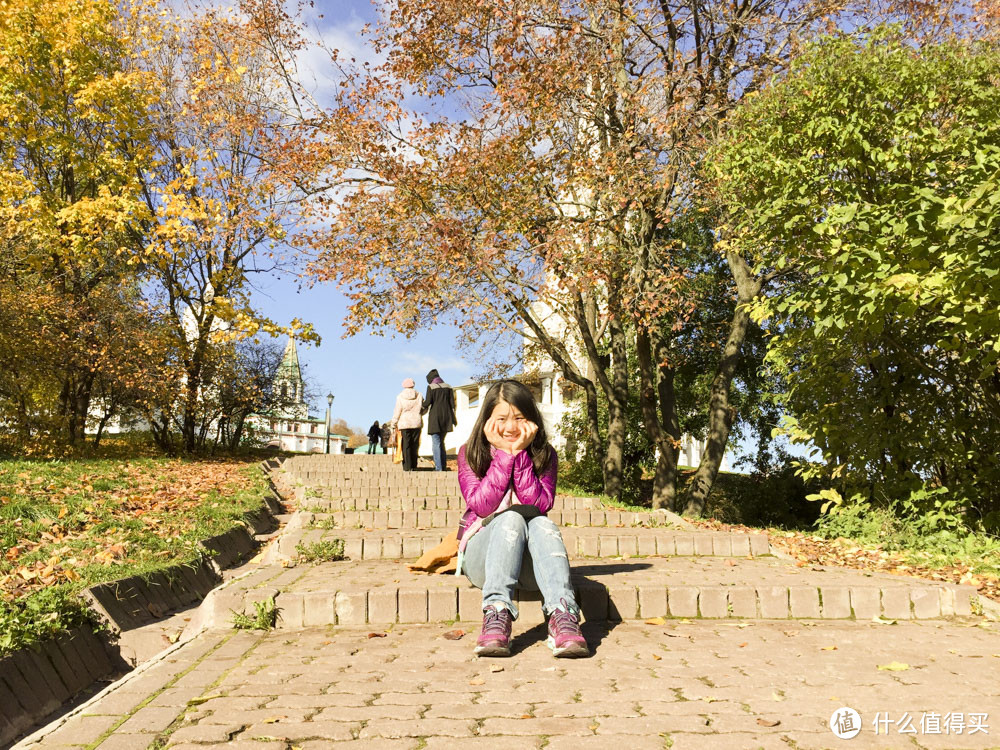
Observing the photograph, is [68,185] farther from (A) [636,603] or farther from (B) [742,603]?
(B) [742,603]

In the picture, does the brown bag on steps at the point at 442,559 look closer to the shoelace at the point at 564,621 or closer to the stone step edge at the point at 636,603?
the stone step edge at the point at 636,603

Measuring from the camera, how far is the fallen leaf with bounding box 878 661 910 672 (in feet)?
14.2

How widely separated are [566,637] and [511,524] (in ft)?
2.65

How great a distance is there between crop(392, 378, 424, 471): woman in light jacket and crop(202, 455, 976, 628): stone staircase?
621cm

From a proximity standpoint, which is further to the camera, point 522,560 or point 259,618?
point 259,618

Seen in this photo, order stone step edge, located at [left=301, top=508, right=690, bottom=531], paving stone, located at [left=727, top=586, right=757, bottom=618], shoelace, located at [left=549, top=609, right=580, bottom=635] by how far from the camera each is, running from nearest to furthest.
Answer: shoelace, located at [left=549, top=609, right=580, bottom=635], paving stone, located at [left=727, top=586, right=757, bottom=618], stone step edge, located at [left=301, top=508, right=690, bottom=531]

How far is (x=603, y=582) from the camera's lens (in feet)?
19.7

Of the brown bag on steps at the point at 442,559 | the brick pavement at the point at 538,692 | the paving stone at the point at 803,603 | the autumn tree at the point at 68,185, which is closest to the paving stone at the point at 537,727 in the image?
the brick pavement at the point at 538,692

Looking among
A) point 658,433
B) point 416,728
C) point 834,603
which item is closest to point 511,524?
point 416,728

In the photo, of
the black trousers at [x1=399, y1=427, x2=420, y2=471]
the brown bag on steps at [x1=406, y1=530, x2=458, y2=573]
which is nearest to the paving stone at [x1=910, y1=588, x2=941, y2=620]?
the brown bag on steps at [x1=406, y1=530, x2=458, y2=573]

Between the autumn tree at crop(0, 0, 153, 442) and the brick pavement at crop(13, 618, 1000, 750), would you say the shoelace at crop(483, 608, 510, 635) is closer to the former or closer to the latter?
the brick pavement at crop(13, 618, 1000, 750)

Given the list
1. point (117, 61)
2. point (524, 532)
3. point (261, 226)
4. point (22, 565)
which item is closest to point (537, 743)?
point (524, 532)

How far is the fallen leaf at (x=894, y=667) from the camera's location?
433 centimetres

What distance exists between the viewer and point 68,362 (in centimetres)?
1950
